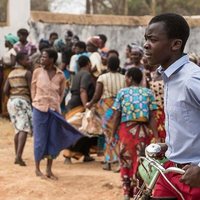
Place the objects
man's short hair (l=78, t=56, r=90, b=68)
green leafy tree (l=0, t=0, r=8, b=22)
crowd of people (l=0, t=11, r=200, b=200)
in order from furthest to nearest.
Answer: green leafy tree (l=0, t=0, r=8, b=22) < man's short hair (l=78, t=56, r=90, b=68) < crowd of people (l=0, t=11, r=200, b=200)

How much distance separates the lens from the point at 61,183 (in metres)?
7.82

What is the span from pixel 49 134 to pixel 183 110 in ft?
15.6

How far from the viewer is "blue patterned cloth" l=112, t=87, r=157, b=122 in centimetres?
654

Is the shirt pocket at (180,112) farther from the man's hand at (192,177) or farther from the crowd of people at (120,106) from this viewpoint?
the man's hand at (192,177)

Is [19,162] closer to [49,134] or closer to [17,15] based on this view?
[49,134]

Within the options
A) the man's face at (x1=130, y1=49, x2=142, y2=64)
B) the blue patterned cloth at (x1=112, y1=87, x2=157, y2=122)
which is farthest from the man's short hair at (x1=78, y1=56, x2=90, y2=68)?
the blue patterned cloth at (x1=112, y1=87, x2=157, y2=122)

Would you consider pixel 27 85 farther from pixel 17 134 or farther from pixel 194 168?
pixel 194 168

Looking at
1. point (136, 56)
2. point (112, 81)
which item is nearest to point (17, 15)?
point (136, 56)

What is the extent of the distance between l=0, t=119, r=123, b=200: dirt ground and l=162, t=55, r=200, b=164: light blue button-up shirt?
376cm

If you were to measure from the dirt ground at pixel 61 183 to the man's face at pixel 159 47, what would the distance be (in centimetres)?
380

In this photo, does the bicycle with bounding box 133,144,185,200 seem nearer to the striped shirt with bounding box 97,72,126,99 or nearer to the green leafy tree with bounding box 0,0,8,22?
the striped shirt with bounding box 97,72,126,99

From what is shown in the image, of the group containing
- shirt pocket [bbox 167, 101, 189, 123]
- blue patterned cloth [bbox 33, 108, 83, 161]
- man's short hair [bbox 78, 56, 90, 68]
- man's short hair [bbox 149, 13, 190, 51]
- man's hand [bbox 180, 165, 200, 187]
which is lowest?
blue patterned cloth [bbox 33, 108, 83, 161]

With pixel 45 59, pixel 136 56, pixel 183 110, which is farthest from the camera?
pixel 136 56

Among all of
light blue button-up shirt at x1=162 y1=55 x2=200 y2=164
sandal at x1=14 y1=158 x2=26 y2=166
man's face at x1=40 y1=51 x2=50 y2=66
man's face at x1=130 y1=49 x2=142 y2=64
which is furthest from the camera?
sandal at x1=14 y1=158 x2=26 y2=166
